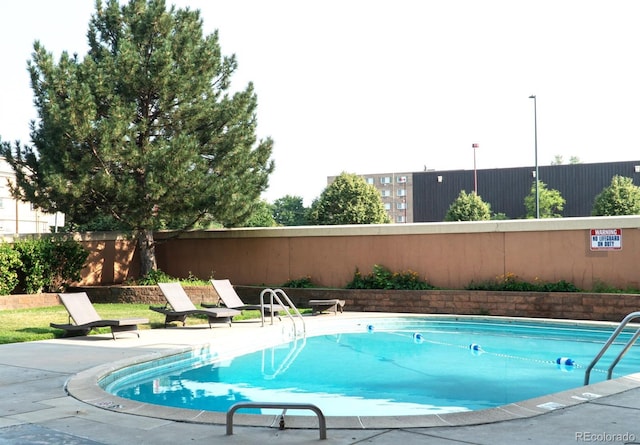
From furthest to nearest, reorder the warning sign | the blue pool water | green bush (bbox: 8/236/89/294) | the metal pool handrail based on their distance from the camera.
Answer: green bush (bbox: 8/236/89/294) < the warning sign < the blue pool water < the metal pool handrail

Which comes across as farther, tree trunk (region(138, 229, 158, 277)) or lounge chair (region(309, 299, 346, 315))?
tree trunk (region(138, 229, 158, 277))

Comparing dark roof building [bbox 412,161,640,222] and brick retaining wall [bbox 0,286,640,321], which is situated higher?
dark roof building [bbox 412,161,640,222]

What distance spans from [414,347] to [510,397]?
474cm

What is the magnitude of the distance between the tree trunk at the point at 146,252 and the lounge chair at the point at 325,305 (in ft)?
22.6

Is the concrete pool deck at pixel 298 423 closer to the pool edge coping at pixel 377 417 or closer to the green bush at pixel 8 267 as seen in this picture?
the pool edge coping at pixel 377 417

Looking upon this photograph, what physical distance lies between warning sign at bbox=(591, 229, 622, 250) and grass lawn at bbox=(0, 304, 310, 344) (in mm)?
7881

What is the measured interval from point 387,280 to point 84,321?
9.05m

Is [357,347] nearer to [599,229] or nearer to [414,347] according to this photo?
[414,347]

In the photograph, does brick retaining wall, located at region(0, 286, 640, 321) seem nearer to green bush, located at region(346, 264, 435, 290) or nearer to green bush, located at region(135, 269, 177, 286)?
green bush, located at region(346, 264, 435, 290)

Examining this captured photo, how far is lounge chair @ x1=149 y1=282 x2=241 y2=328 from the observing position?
14.9m

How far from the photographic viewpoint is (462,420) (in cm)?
618

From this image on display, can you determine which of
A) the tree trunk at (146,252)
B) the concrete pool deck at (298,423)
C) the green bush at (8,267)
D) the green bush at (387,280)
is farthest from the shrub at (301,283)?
the concrete pool deck at (298,423)

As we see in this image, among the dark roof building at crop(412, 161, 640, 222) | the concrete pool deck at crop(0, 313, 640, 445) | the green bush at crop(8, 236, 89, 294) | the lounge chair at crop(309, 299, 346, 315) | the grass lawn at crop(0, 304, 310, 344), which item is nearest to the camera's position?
the concrete pool deck at crop(0, 313, 640, 445)

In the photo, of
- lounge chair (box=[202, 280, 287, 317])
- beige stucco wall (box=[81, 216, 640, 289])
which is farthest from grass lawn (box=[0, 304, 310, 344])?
beige stucco wall (box=[81, 216, 640, 289])
